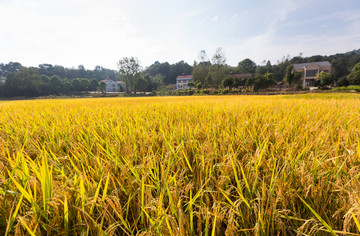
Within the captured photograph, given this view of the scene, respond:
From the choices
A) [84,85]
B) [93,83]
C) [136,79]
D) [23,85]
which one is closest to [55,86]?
[23,85]

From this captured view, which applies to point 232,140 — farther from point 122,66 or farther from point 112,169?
point 122,66

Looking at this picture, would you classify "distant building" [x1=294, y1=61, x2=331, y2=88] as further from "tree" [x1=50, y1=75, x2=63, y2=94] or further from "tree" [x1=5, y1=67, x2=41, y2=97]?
"tree" [x1=5, y1=67, x2=41, y2=97]

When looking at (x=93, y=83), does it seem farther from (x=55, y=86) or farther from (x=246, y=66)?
(x=246, y=66)

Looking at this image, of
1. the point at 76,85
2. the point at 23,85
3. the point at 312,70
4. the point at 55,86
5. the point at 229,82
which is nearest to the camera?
the point at 229,82

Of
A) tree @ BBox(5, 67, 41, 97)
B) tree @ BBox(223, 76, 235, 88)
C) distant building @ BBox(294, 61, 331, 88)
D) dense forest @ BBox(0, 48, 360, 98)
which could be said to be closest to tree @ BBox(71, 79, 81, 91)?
dense forest @ BBox(0, 48, 360, 98)

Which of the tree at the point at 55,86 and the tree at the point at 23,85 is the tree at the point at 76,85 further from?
the tree at the point at 23,85

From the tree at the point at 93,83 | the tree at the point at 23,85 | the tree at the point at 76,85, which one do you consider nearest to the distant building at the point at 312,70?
the tree at the point at 93,83

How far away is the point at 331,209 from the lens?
0.60m

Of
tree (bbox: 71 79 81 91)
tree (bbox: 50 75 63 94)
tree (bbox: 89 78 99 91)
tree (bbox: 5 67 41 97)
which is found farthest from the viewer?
tree (bbox: 89 78 99 91)

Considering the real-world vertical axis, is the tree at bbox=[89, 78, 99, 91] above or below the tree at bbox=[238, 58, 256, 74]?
below

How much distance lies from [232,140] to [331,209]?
0.58m

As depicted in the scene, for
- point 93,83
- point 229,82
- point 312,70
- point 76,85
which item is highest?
point 93,83

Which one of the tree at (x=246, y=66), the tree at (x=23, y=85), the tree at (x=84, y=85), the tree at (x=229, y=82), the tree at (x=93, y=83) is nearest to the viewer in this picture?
the tree at (x=229, y=82)

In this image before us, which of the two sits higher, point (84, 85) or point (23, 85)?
point (23, 85)
